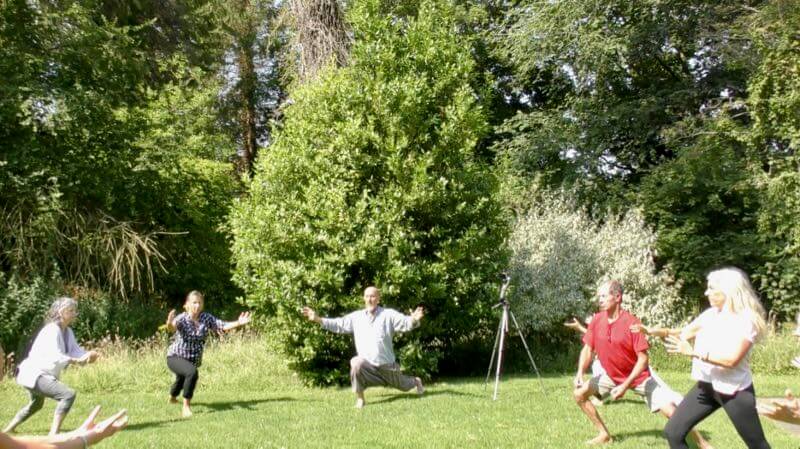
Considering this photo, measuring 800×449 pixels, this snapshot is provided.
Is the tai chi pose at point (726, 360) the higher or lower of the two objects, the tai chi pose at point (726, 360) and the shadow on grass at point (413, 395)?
the higher

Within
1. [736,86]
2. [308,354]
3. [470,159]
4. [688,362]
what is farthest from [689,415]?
[736,86]

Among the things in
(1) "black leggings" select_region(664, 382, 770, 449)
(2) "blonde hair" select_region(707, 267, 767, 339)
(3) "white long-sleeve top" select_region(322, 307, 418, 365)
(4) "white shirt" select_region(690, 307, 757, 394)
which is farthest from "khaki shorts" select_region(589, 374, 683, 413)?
(3) "white long-sleeve top" select_region(322, 307, 418, 365)

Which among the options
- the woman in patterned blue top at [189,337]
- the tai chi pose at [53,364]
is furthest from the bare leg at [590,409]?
the tai chi pose at [53,364]

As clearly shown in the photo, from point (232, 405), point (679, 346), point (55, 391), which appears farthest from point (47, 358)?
point (679, 346)

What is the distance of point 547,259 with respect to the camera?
17.2m

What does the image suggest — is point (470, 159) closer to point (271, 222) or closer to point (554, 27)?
point (271, 222)

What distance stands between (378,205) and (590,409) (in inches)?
246

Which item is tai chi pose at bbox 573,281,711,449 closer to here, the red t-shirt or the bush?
the red t-shirt

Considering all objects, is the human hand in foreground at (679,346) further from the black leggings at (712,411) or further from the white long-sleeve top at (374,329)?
the white long-sleeve top at (374,329)

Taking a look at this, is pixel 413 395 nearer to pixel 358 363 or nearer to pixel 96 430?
pixel 358 363

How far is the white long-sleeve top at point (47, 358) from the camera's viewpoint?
28.2 feet

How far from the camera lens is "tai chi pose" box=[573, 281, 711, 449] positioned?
7.66 metres

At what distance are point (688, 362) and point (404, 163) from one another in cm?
764

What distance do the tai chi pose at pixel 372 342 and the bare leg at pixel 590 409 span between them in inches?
133
